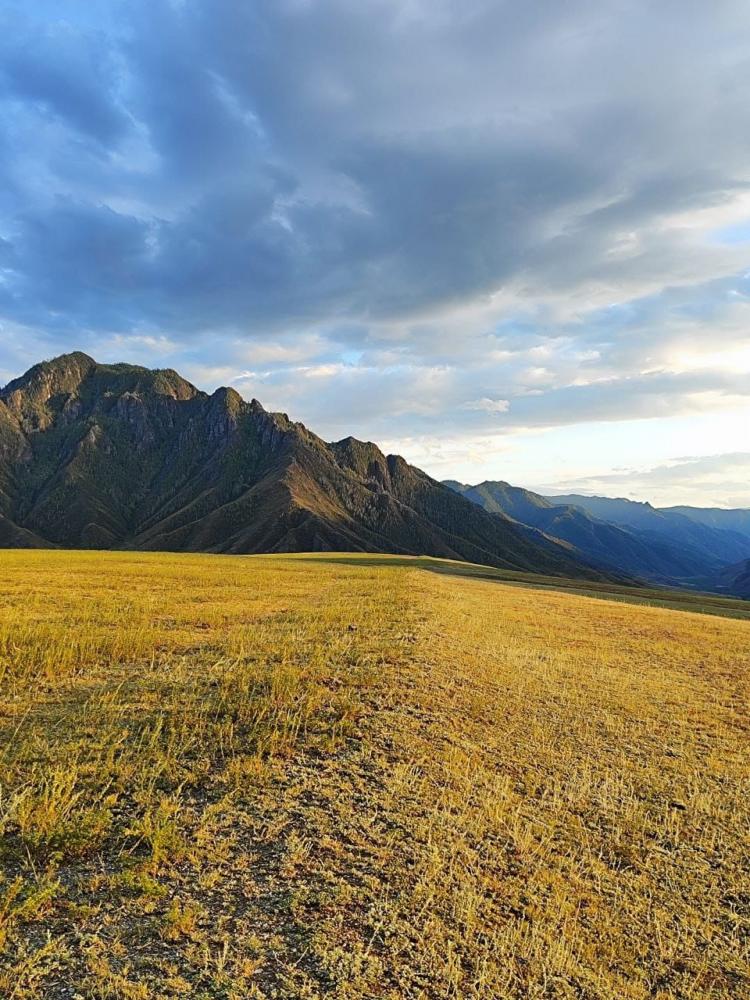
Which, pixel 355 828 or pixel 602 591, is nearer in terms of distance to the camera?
pixel 355 828

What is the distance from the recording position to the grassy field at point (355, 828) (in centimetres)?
518

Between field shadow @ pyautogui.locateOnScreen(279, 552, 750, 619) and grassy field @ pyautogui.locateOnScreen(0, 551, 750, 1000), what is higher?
grassy field @ pyautogui.locateOnScreen(0, 551, 750, 1000)

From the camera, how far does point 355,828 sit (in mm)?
7273

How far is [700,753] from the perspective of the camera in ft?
38.5

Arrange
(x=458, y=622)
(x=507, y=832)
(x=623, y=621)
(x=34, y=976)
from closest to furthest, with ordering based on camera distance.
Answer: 1. (x=34, y=976)
2. (x=507, y=832)
3. (x=458, y=622)
4. (x=623, y=621)

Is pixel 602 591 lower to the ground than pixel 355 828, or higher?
lower

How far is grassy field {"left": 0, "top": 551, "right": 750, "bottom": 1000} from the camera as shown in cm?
518

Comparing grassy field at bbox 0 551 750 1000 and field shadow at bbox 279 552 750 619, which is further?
field shadow at bbox 279 552 750 619

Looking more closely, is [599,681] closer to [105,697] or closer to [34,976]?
[105,697]

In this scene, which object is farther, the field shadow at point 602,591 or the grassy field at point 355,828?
the field shadow at point 602,591

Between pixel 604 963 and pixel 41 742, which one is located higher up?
pixel 41 742

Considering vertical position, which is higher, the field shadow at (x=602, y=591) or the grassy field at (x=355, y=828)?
the grassy field at (x=355, y=828)

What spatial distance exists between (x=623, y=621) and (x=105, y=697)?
94.0 ft

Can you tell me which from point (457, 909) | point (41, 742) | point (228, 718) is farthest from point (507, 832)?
point (41, 742)
